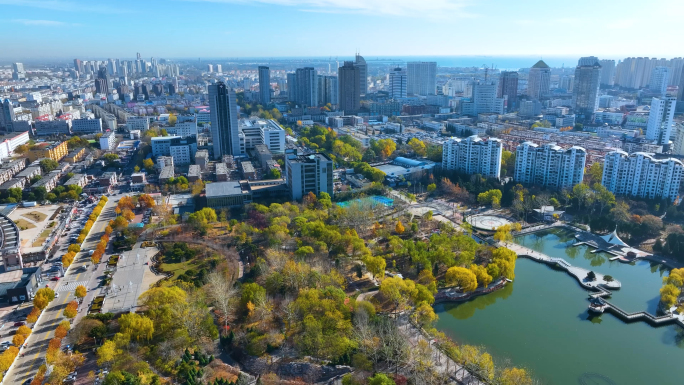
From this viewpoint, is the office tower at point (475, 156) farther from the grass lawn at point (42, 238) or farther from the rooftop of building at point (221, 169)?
the grass lawn at point (42, 238)

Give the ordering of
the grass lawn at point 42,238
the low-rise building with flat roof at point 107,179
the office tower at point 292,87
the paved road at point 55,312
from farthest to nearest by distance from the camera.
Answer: the office tower at point 292,87, the low-rise building with flat roof at point 107,179, the grass lawn at point 42,238, the paved road at point 55,312

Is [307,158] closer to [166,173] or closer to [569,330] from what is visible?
[166,173]

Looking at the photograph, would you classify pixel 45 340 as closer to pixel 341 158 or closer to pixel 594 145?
pixel 341 158

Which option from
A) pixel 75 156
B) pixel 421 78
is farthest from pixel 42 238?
pixel 421 78

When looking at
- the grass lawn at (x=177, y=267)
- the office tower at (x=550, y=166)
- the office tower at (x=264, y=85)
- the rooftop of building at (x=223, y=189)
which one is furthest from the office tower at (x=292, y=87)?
the grass lawn at (x=177, y=267)

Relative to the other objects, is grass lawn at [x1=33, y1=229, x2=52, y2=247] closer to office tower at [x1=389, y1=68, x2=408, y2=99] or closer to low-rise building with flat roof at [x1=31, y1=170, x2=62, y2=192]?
low-rise building with flat roof at [x1=31, y1=170, x2=62, y2=192]

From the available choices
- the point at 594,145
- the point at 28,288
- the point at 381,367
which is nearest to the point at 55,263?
the point at 28,288
